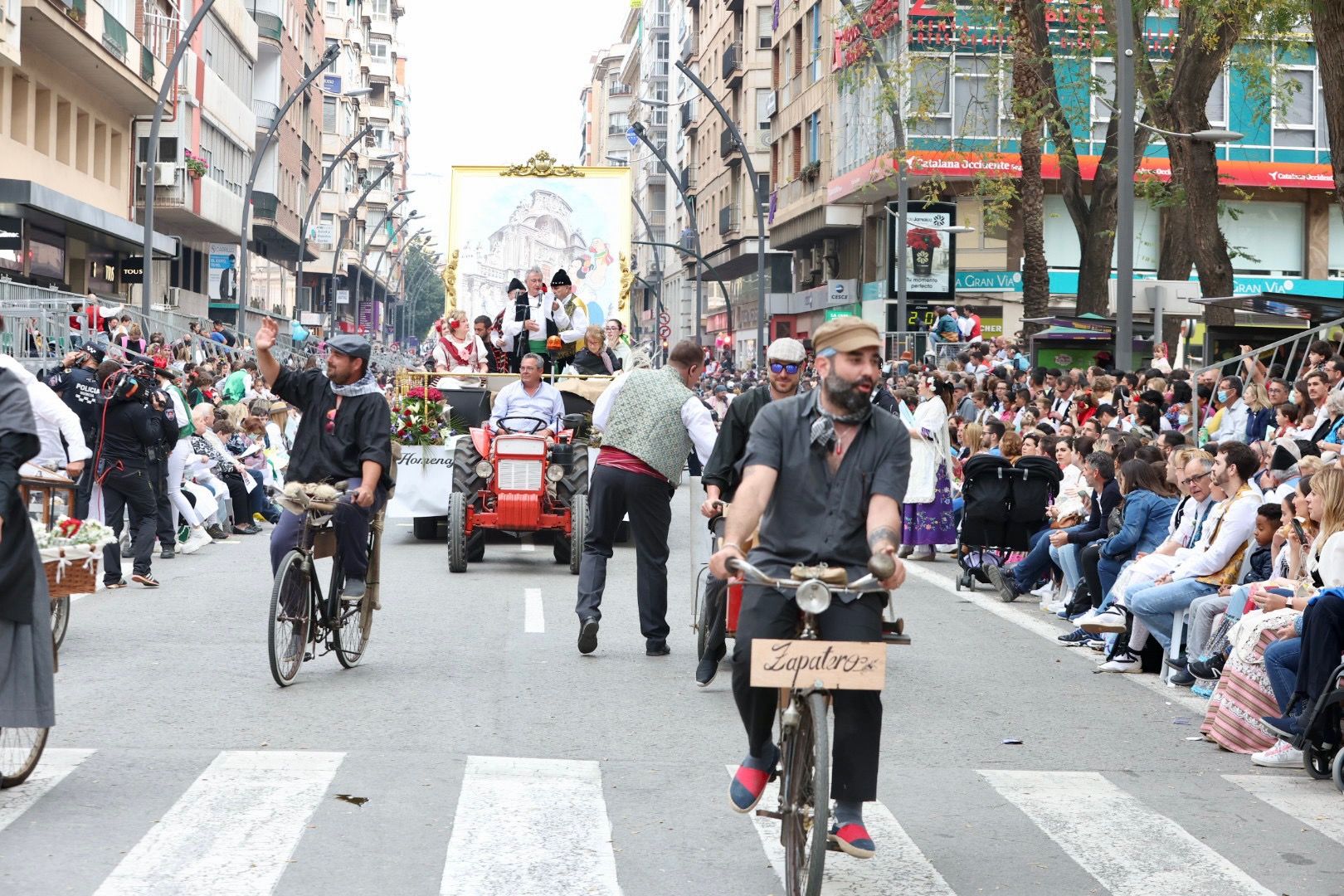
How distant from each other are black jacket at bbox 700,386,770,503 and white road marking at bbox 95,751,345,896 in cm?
235

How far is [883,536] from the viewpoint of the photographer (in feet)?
19.7

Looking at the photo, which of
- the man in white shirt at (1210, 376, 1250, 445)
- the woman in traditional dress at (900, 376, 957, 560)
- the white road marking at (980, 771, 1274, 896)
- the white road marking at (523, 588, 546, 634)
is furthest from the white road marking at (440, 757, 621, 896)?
the man in white shirt at (1210, 376, 1250, 445)

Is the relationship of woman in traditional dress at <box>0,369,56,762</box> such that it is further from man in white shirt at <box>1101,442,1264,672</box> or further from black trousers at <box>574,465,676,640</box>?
man in white shirt at <box>1101,442,1264,672</box>

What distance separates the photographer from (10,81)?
3250cm

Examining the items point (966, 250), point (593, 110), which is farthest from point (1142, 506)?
point (593, 110)

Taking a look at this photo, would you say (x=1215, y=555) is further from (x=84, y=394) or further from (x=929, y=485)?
A: (x=84, y=394)

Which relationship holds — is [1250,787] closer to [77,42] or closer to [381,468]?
[381,468]

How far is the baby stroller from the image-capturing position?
15.9 metres

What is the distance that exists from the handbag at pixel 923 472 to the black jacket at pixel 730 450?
8.44 meters

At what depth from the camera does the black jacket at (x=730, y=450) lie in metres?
9.30

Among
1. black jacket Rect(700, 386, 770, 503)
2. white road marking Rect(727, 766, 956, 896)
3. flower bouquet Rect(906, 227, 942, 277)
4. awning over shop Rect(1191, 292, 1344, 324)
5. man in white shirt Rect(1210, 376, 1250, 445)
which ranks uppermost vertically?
flower bouquet Rect(906, 227, 942, 277)

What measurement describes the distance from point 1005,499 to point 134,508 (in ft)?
23.6

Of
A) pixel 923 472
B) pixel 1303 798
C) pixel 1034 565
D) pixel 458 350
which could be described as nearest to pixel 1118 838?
pixel 1303 798

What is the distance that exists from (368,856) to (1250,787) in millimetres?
4020
